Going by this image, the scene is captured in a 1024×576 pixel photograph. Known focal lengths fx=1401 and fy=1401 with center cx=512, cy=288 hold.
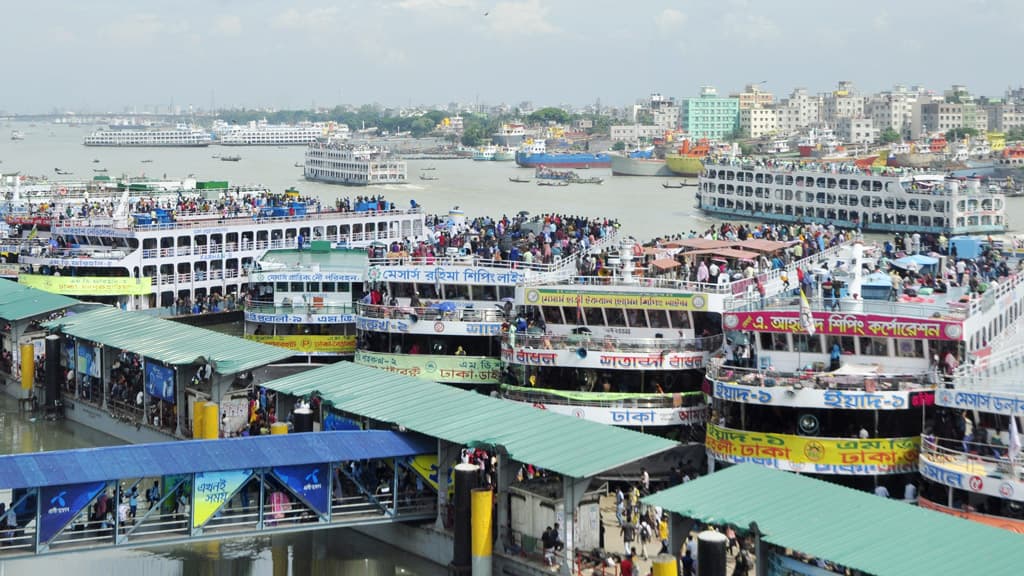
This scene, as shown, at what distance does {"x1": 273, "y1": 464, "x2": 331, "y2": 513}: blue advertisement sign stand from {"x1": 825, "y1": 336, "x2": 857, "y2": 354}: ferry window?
28.0ft

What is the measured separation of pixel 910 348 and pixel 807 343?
5.54 ft

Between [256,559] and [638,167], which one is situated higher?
[638,167]

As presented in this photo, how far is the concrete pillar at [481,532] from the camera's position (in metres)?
19.7

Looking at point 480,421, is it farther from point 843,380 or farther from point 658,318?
point 658,318

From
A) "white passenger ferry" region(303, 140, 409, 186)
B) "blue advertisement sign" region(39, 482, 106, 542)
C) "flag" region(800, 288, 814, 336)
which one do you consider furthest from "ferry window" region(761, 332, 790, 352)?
"white passenger ferry" region(303, 140, 409, 186)

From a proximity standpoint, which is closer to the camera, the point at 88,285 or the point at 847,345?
the point at 847,345

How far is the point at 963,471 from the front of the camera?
1953 centimetres

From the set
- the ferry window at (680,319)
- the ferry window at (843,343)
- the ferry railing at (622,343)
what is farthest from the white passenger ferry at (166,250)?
the ferry window at (843,343)

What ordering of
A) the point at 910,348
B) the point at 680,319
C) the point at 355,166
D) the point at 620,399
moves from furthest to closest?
1. the point at 355,166
2. the point at 680,319
3. the point at 620,399
4. the point at 910,348

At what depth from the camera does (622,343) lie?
2603 centimetres

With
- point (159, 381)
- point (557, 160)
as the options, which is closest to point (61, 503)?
point (159, 381)

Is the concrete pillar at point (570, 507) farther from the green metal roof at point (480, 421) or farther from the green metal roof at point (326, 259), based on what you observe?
the green metal roof at point (326, 259)

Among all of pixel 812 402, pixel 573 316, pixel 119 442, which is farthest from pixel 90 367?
pixel 812 402

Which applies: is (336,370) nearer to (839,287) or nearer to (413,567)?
(413,567)
